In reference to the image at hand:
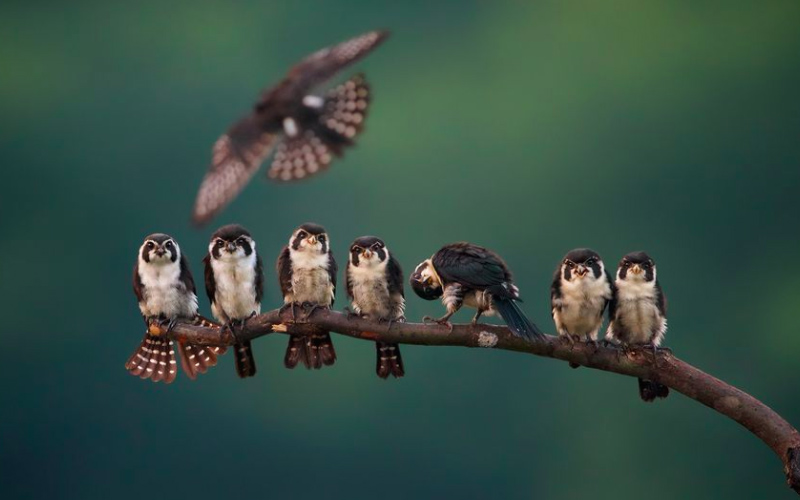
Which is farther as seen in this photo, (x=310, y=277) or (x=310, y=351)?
(x=310, y=277)

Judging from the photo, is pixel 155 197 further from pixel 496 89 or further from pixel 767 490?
pixel 767 490

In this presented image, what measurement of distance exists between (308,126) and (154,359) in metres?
2.17

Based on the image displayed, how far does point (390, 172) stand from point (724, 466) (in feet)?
35.0

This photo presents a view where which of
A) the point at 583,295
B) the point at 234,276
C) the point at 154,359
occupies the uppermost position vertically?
the point at 234,276

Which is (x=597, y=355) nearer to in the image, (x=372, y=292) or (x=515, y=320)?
(x=515, y=320)

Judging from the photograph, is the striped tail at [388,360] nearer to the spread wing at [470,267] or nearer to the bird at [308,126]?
the spread wing at [470,267]

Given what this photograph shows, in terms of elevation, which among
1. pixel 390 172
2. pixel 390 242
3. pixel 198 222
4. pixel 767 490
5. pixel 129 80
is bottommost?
pixel 767 490

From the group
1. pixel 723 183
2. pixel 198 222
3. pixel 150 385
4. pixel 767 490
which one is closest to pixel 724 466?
pixel 767 490

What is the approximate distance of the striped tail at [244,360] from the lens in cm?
866

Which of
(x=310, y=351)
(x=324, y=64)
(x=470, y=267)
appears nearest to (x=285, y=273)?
(x=310, y=351)

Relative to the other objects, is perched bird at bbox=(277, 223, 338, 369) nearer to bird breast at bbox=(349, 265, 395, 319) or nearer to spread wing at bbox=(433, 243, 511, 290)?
bird breast at bbox=(349, 265, 395, 319)

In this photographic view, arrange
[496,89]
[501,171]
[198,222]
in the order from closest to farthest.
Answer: [198,222]
[501,171]
[496,89]

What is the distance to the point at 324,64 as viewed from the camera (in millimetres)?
10391

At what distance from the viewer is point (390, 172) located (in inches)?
1288
